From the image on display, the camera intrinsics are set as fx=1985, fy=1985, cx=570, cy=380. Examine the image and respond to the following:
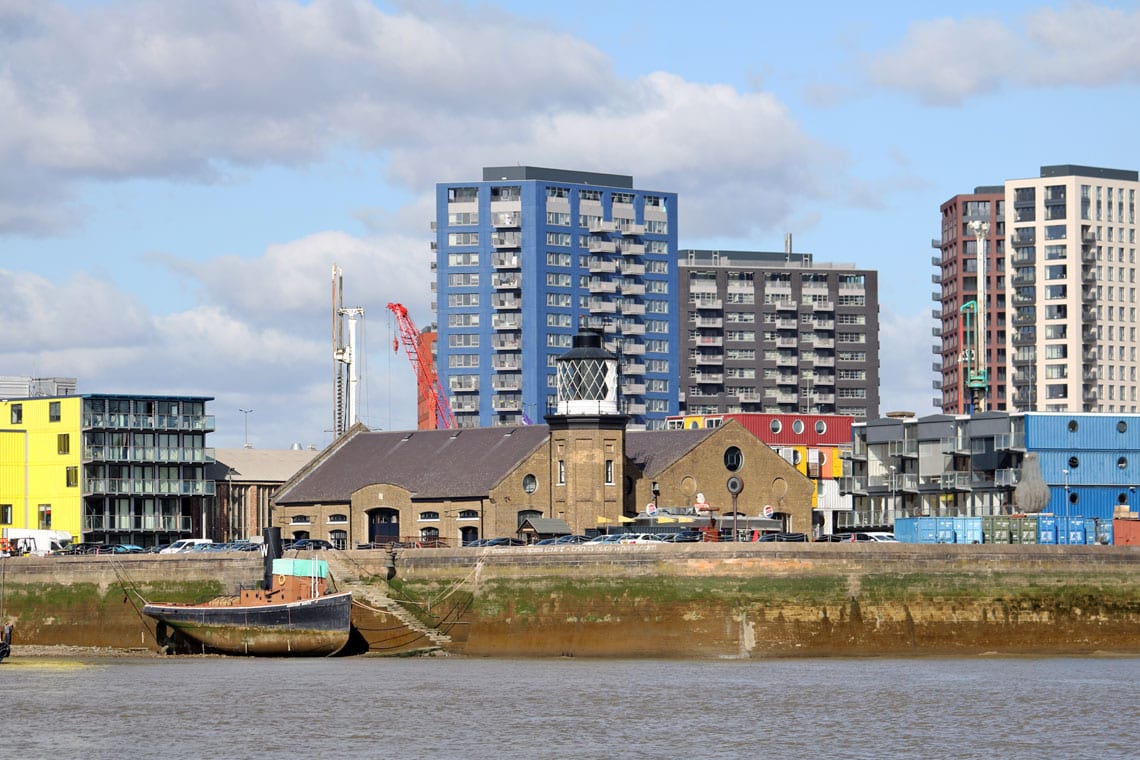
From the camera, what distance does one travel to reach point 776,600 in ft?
310

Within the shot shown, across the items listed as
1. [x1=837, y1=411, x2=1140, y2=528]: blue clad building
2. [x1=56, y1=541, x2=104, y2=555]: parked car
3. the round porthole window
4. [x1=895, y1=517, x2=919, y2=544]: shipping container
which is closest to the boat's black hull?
[x1=56, y1=541, x2=104, y2=555]: parked car

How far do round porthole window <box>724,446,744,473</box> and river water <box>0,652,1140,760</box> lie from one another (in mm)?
36364

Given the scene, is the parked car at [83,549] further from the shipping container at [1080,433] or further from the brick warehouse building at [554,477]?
the shipping container at [1080,433]

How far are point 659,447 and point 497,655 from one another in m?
34.7

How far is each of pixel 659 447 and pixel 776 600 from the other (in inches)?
1520

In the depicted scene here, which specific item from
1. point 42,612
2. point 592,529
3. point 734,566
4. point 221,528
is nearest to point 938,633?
point 734,566

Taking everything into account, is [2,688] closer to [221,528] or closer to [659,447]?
[659,447]

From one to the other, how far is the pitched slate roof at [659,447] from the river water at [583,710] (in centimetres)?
3348

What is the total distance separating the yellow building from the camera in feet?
479

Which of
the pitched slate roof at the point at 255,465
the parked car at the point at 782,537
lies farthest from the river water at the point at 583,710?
the pitched slate roof at the point at 255,465

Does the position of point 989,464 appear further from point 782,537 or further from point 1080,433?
point 782,537

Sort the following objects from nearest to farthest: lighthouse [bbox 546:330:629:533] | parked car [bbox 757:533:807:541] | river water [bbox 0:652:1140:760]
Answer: river water [bbox 0:652:1140:760]
parked car [bbox 757:533:807:541]
lighthouse [bbox 546:330:629:533]

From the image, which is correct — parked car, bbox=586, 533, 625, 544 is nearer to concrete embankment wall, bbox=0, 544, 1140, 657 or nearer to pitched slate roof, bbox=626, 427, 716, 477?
concrete embankment wall, bbox=0, 544, 1140, 657

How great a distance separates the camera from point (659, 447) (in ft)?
434
